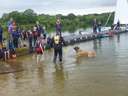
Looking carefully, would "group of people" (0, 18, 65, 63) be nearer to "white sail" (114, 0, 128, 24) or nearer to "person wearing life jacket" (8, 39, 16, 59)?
"person wearing life jacket" (8, 39, 16, 59)

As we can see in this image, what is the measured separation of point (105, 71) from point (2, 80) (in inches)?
163

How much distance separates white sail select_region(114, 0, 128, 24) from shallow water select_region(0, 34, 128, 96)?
31521 millimetres

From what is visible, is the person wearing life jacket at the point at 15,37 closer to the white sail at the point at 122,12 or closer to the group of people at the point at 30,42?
the group of people at the point at 30,42

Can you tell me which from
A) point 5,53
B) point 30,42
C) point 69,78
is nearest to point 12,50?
point 5,53

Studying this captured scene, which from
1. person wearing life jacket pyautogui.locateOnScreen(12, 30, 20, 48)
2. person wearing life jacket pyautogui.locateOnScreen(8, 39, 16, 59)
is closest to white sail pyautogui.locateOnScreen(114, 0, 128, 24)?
person wearing life jacket pyautogui.locateOnScreen(12, 30, 20, 48)

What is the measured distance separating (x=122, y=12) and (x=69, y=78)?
131ft

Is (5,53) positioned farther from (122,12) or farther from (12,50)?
(122,12)

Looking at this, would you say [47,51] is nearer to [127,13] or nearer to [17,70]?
[17,70]

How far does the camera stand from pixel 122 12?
56375 millimetres

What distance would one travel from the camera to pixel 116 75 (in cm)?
1734

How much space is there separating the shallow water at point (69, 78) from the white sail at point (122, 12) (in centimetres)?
3152

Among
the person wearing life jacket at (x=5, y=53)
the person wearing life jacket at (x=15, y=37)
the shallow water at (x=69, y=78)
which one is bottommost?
the shallow water at (x=69, y=78)

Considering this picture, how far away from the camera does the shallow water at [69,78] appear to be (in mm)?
14727

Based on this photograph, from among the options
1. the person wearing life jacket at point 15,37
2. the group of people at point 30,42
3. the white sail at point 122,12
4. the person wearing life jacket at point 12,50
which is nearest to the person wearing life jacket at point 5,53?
the group of people at point 30,42
